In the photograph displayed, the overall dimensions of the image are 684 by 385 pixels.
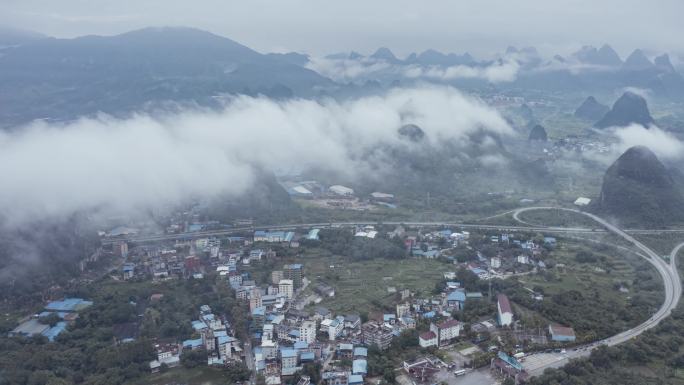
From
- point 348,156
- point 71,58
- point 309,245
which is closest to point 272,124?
point 348,156

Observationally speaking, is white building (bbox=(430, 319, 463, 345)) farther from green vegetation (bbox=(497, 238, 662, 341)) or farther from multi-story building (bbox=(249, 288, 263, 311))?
multi-story building (bbox=(249, 288, 263, 311))

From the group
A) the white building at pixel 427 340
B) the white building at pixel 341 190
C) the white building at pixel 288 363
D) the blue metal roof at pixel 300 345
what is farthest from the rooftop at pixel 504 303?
the white building at pixel 341 190

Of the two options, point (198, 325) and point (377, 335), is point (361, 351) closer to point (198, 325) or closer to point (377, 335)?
point (377, 335)

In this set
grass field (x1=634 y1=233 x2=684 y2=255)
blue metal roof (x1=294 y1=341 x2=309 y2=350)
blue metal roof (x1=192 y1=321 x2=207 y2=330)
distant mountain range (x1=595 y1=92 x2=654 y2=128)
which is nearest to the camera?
blue metal roof (x1=294 y1=341 x2=309 y2=350)

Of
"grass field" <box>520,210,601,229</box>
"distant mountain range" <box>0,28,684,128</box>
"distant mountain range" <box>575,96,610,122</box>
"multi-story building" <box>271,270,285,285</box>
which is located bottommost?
"grass field" <box>520,210,601,229</box>

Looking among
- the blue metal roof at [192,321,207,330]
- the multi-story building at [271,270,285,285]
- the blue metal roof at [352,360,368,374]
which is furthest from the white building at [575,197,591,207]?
the blue metal roof at [192,321,207,330]

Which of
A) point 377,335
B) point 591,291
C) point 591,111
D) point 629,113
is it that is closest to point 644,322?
point 591,291

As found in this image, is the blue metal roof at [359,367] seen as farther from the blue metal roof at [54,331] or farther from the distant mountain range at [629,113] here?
the distant mountain range at [629,113]

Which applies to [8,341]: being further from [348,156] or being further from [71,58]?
[71,58]
